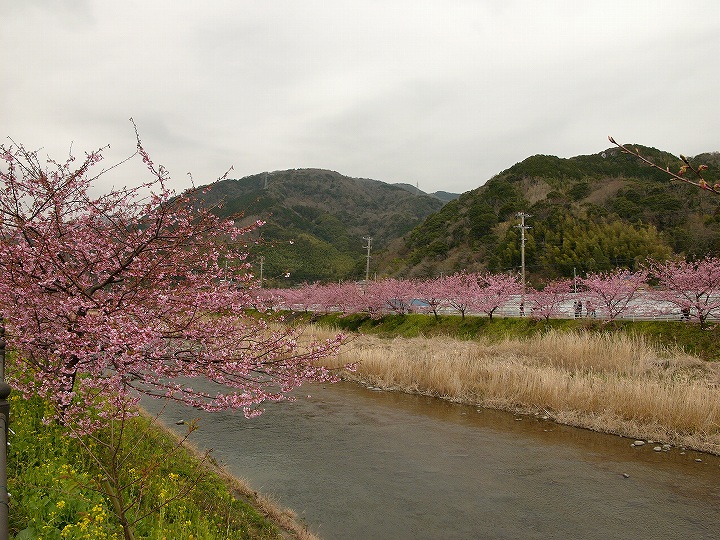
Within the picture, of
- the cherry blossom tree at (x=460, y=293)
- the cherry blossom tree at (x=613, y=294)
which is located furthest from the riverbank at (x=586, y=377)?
the cherry blossom tree at (x=460, y=293)

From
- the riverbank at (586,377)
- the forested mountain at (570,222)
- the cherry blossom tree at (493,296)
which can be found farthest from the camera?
the forested mountain at (570,222)

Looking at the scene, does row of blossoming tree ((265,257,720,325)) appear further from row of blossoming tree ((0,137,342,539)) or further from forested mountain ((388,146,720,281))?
forested mountain ((388,146,720,281))

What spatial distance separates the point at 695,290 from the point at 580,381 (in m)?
12.0

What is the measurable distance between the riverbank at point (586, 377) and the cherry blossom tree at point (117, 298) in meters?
7.78

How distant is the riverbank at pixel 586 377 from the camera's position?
13.5 meters

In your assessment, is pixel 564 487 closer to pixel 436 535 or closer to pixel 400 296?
pixel 436 535

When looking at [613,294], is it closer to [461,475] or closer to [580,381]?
[580,381]

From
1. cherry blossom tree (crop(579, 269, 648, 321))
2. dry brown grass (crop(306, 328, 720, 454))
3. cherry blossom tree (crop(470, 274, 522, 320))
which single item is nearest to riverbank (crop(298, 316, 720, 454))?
dry brown grass (crop(306, 328, 720, 454))

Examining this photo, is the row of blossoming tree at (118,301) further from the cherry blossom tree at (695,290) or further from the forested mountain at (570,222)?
the forested mountain at (570,222)

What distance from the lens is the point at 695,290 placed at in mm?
22969

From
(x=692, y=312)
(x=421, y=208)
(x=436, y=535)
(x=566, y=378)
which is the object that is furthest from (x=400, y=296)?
(x=421, y=208)

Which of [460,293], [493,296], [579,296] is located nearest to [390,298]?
[460,293]

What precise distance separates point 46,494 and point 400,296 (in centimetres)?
3692

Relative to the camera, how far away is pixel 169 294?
17.8 feet
